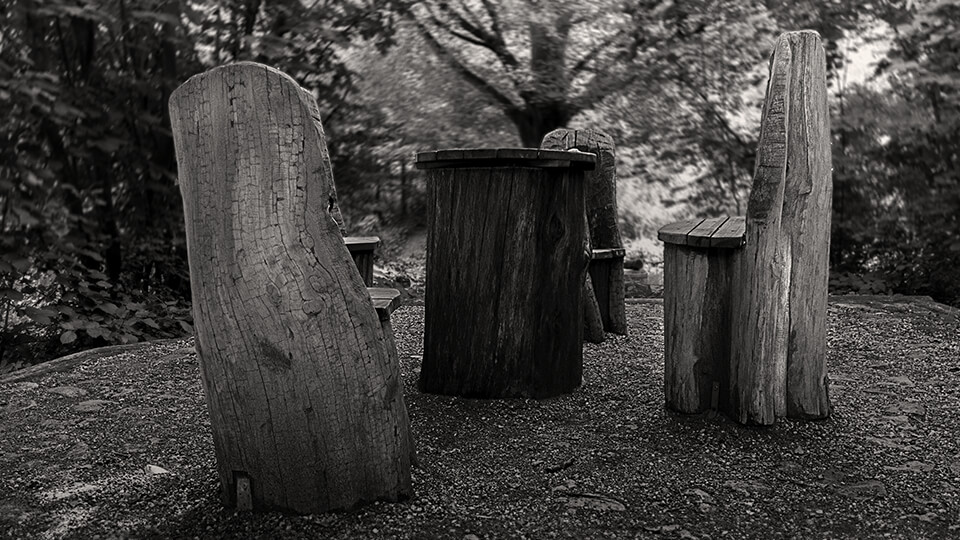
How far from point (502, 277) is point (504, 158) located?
1.68ft

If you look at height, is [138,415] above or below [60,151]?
below

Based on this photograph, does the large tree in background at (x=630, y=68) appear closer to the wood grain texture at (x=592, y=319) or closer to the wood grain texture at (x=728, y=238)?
the wood grain texture at (x=592, y=319)

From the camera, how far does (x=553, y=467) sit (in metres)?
3.17

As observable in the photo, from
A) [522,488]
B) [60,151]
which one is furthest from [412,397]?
[60,151]

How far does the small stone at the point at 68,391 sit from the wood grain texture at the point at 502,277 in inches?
69.5

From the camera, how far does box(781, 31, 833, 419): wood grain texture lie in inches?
138

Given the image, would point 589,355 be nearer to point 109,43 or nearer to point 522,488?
point 522,488

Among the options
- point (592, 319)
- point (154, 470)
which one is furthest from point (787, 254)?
point (154, 470)

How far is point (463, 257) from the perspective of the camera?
3.92m

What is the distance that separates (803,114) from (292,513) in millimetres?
2410

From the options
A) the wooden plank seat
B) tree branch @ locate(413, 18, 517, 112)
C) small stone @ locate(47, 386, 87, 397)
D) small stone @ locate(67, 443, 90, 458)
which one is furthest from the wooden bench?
tree branch @ locate(413, 18, 517, 112)

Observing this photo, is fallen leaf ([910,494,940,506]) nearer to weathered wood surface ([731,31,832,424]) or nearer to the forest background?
→ weathered wood surface ([731,31,832,424])

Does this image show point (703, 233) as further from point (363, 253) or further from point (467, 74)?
point (467, 74)

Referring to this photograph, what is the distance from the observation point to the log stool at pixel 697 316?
3.59 m
